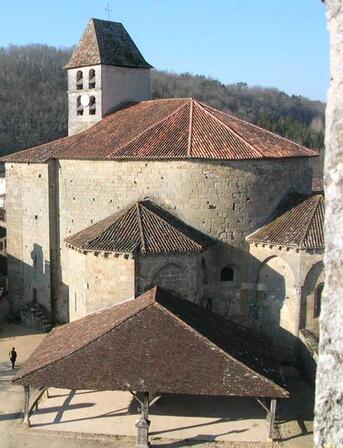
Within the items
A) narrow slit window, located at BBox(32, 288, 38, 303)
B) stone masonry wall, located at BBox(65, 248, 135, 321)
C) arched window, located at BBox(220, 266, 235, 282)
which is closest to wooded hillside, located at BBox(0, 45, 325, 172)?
narrow slit window, located at BBox(32, 288, 38, 303)

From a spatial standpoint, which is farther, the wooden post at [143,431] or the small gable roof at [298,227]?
the small gable roof at [298,227]

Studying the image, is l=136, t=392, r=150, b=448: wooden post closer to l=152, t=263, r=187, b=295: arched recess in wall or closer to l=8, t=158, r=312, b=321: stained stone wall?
l=152, t=263, r=187, b=295: arched recess in wall

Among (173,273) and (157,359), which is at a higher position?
(173,273)

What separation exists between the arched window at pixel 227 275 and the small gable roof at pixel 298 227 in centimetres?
148

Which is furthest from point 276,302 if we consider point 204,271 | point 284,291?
point 204,271

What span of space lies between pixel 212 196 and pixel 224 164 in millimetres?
1252

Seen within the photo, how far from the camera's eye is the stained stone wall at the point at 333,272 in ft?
9.58

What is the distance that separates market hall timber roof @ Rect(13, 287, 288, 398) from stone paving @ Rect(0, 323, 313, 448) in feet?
5.20

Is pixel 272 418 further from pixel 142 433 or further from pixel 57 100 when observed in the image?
pixel 57 100

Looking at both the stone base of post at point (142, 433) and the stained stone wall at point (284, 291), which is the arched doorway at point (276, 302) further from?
the stone base of post at point (142, 433)

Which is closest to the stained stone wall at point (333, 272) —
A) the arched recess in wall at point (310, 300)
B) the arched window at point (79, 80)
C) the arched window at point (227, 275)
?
the arched recess in wall at point (310, 300)

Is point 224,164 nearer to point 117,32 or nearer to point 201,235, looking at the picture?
point 201,235

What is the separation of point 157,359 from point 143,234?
18.1ft

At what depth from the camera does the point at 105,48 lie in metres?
26.3
